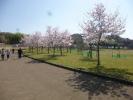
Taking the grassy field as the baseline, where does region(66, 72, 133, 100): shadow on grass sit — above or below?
below

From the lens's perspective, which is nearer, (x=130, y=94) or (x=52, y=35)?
(x=130, y=94)

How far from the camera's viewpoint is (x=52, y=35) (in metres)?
60.2

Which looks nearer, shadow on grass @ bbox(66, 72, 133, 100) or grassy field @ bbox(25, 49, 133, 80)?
shadow on grass @ bbox(66, 72, 133, 100)

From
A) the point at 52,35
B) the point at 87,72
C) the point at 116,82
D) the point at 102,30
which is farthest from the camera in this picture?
the point at 52,35

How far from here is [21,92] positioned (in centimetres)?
1243

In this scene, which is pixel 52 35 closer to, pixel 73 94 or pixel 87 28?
pixel 87 28

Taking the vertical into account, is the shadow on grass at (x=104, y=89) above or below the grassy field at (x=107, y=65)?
below

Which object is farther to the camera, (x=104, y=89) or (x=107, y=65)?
(x=107, y=65)

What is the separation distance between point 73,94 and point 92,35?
17187 mm

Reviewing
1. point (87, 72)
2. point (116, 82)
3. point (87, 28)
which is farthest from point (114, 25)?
point (116, 82)

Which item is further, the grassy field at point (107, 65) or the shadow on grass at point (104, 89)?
the grassy field at point (107, 65)

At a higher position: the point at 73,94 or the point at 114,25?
the point at 114,25

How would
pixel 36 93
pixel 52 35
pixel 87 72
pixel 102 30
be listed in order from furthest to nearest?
pixel 52 35 < pixel 102 30 < pixel 87 72 < pixel 36 93

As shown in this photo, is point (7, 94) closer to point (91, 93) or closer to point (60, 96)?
point (60, 96)
